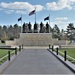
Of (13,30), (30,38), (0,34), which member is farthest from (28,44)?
(13,30)

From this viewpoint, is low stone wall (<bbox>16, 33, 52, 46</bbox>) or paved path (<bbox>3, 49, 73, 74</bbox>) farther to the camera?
low stone wall (<bbox>16, 33, 52, 46</bbox>)

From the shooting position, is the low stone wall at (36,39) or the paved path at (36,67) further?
the low stone wall at (36,39)

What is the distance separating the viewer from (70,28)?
101 metres

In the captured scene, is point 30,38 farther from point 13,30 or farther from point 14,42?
point 13,30

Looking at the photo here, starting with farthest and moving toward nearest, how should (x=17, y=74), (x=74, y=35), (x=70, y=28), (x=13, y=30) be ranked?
(x=13, y=30)
(x=70, y=28)
(x=74, y=35)
(x=17, y=74)

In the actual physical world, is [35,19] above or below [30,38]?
above

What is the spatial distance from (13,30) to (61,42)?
3136 inches

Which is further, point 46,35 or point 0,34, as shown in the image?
point 0,34

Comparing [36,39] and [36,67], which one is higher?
[36,67]

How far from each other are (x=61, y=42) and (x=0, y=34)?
197 feet

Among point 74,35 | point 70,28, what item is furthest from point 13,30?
point 74,35

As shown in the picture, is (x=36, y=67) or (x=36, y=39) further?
(x=36, y=39)

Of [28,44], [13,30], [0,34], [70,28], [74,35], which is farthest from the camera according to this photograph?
[13,30]

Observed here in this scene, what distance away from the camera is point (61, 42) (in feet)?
179
